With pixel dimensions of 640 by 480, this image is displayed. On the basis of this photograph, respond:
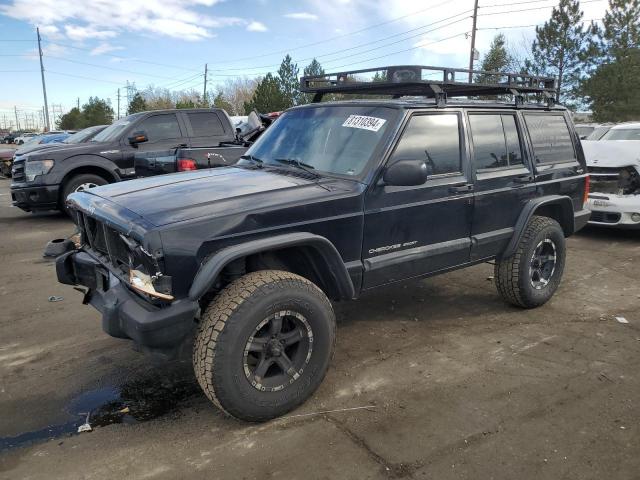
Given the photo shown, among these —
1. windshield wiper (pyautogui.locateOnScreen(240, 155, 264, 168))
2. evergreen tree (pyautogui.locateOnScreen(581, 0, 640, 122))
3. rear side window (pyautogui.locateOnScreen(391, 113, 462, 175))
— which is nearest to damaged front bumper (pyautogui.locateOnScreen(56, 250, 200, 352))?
windshield wiper (pyautogui.locateOnScreen(240, 155, 264, 168))

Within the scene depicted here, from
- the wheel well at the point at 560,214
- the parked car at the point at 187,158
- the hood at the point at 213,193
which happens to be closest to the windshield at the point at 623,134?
the wheel well at the point at 560,214

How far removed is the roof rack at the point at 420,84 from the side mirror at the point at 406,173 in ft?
2.72

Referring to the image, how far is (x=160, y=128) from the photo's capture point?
968 cm

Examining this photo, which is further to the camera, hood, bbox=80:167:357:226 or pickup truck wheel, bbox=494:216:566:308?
pickup truck wheel, bbox=494:216:566:308

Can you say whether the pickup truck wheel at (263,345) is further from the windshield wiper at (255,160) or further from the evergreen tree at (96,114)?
the evergreen tree at (96,114)

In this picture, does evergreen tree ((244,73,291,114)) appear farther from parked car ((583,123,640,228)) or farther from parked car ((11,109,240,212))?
parked car ((583,123,640,228))

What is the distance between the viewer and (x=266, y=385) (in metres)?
3.02

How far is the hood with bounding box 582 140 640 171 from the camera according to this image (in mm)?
7520

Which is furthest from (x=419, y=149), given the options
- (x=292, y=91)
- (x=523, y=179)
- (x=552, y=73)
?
(x=292, y=91)

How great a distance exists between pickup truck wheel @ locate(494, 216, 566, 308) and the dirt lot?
18 cm

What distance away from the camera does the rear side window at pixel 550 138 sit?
15.7 ft

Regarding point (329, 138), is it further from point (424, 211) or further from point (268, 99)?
point (268, 99)

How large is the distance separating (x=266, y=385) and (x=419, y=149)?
6.66 feet

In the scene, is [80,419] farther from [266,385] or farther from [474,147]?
[474,147]
